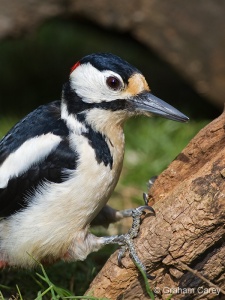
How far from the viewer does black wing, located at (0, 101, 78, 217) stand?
3844mm

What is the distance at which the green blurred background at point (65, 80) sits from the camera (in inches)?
185

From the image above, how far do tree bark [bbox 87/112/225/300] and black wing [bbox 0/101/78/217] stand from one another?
0.61 metres

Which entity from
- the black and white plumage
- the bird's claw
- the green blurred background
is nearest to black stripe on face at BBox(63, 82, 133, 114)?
the black and white plumage

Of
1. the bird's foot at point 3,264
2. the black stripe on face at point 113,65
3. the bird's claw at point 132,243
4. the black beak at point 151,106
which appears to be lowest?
the bird's foot at point 3,264

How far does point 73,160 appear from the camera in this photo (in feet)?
12.5

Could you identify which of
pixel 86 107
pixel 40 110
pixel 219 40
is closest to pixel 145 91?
pixel 86 107

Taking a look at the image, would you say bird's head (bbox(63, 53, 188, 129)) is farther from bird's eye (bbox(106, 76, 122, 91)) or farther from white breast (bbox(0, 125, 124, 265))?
white breast (bbox(0, 125, 124, 265))

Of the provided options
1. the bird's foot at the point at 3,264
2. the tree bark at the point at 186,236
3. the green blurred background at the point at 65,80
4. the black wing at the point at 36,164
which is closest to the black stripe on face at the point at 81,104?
the black wing at the point at 36,164

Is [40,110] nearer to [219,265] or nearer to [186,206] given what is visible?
[186,206]

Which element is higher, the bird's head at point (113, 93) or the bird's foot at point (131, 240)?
the bird's head at point (113, 93)

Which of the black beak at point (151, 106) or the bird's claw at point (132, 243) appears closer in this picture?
the bird's claw at point (132, 243)

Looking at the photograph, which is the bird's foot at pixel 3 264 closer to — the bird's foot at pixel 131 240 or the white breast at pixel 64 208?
the white breast at pixel 64 208

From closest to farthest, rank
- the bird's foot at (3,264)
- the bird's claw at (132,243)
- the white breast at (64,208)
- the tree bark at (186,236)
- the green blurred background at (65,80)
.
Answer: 1. the tree bark at (186,236)
2. the bird's claw at (132,243)
3. the white breast at (64,208)
4. the bird's foot at (3,264)
5. the green blurred background at (65,80)

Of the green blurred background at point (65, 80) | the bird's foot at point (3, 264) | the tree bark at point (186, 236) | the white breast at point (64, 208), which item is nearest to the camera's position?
the tree bark at point (186, 236)
